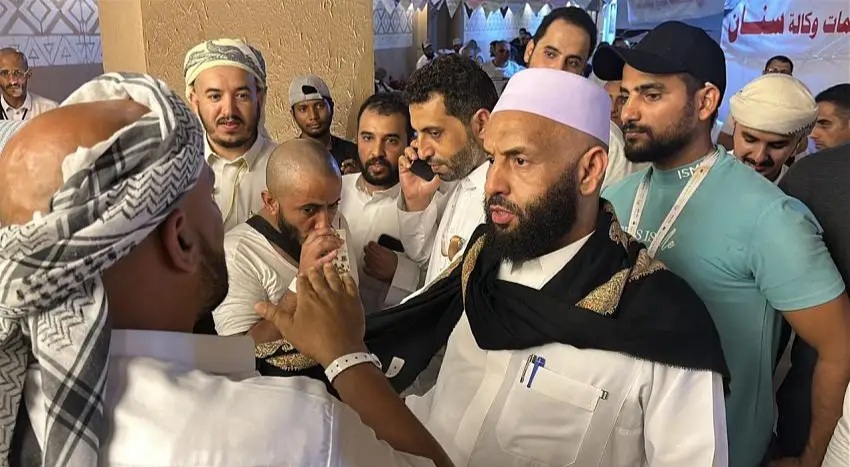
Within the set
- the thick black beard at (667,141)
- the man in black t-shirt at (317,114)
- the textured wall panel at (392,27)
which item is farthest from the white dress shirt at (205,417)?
the textured wall panel at (392,27)

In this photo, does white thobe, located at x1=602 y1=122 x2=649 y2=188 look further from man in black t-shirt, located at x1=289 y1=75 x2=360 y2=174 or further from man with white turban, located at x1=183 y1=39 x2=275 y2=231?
man with white turban, located at x1=183 y1=39 x2=275 y2=231

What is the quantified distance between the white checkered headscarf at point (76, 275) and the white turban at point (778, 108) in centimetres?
284

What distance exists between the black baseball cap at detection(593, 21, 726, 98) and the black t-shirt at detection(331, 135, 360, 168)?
207 centimetres

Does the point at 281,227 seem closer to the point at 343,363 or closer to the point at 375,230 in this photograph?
the point at 375,230

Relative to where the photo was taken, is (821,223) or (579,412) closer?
(579,412)

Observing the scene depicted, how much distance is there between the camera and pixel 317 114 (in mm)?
3928

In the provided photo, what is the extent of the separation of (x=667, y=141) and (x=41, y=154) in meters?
1.97

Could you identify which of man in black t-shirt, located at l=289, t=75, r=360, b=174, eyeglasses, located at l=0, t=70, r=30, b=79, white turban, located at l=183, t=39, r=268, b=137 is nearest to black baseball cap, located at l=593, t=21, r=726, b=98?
white turban, located at l=183, t=39, r=268, b=137

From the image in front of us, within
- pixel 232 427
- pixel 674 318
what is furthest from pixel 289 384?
pixel 674 318

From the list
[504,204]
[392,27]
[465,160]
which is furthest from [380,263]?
[392,27]

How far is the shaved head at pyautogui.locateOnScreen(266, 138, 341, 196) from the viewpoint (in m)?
2.33

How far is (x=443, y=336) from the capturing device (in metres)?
2.15

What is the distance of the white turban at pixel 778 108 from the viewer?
2.96 m

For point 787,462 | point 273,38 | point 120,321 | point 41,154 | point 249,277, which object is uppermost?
point 273,38
